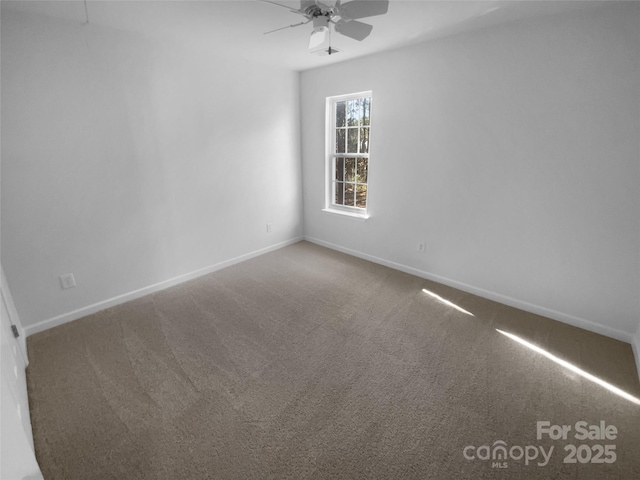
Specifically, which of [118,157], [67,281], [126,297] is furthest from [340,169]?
[67,281]

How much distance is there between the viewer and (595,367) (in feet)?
6.63

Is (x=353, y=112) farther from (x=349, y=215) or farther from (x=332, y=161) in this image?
(x=349, y=215)

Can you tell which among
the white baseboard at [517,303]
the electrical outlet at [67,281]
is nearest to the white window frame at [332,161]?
the white baseboard at [517,303]

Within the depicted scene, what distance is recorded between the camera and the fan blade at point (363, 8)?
1631 mm

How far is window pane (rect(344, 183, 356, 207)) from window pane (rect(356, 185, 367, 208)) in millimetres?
61

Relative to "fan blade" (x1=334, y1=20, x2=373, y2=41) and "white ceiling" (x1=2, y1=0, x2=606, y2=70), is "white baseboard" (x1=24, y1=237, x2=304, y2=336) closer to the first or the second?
"white ceiling" (x1=2, y1=0, x2=606, y2=70)

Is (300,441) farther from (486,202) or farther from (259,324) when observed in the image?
(486,202)

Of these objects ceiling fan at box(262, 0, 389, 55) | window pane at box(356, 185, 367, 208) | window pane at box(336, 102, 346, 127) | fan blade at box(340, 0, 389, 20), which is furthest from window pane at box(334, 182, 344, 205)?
fan blade at box(340, 0, 389, 20)

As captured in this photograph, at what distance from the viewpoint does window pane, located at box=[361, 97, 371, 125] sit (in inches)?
139

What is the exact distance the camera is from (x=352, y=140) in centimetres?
378

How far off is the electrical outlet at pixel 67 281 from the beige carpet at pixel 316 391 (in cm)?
35

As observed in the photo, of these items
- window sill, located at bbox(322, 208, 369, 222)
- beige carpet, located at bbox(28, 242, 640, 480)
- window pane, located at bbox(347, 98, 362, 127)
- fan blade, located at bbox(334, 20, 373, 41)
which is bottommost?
beige carpet, located at bbox(28, 242, 640, 480)

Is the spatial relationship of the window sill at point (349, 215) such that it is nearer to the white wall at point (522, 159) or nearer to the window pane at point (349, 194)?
the window pane at point (349, 194)

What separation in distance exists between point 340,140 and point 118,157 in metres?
2.50
